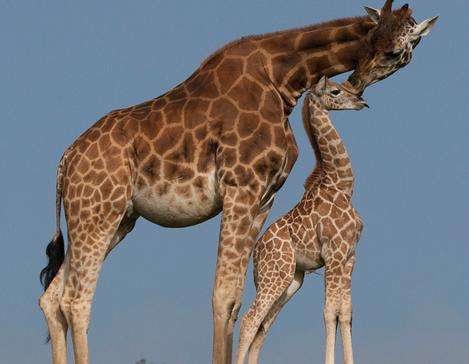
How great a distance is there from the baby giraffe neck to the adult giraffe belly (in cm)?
278

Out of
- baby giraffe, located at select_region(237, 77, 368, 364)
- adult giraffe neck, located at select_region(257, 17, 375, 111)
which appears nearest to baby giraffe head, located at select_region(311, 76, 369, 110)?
baby giraffe, located at select_region(237, 77, 368, 364)

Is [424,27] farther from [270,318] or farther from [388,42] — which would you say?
[270,318]

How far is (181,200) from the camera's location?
37.3ft

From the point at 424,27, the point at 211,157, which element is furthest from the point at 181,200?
the point at 424,27

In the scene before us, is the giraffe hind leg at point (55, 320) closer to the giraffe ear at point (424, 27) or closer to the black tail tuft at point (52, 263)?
the black tail tuft at point (52, 263)

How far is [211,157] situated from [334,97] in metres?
2.78

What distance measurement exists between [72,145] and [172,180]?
53.8 inches

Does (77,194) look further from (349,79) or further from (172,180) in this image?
(349,79)

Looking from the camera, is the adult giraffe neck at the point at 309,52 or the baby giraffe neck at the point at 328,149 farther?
the baby giraffe neck at the point at 328,149

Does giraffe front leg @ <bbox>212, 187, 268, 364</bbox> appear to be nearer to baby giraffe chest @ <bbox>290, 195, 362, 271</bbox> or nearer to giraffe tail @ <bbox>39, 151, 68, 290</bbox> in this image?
giraffe tail @ <bbox>39, 151, 68, 290</bbox>

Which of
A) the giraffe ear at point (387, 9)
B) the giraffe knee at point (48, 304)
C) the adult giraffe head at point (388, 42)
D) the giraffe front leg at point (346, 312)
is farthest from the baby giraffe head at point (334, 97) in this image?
the giraffe knee at point (48, 304)

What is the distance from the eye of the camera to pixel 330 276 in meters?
13.5

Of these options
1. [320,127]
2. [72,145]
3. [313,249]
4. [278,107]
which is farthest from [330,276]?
[72,145]

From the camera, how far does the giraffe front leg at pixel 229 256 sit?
11148 mm
